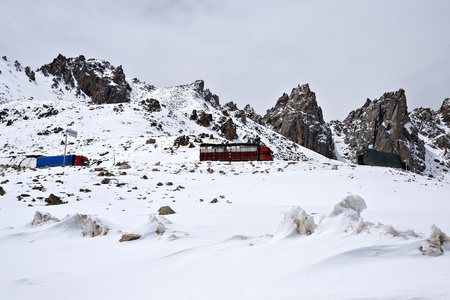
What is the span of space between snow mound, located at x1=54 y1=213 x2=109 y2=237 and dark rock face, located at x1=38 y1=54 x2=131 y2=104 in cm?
13875

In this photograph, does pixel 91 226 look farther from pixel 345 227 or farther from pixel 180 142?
pixel 180 142

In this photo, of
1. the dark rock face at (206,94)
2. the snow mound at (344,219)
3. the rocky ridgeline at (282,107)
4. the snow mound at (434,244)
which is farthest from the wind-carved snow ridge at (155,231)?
the dark rock face at (206,94)

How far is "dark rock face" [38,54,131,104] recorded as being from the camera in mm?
130625

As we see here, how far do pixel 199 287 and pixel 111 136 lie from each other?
56.1 metres

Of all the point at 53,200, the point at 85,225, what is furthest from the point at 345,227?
the point at 53,200

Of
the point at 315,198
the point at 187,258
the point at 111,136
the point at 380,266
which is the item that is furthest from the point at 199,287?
the point at 111,136

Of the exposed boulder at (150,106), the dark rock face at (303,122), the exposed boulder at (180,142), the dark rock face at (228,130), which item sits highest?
the dark rock face at (303,122)

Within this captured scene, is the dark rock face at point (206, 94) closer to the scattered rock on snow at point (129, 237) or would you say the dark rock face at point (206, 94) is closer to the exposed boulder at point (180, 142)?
the exposed boulder at point (180, 142)

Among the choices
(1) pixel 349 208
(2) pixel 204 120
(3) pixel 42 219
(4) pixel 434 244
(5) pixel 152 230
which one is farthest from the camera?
(2) pixel 204 120

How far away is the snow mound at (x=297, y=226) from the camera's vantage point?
3781mm

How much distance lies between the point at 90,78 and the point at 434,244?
512ft

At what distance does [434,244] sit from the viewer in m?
2.62

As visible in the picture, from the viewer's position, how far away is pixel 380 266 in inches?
92.7

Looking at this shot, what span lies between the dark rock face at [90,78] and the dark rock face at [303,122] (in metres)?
91.6
